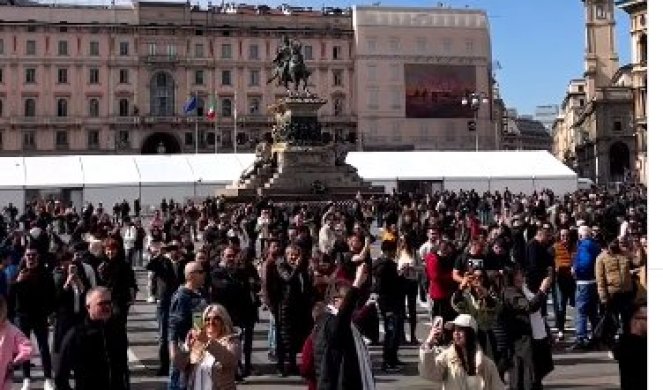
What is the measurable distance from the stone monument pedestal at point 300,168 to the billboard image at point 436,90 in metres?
38.4

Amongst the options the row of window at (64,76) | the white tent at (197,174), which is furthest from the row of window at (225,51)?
the white tent at (197,174)

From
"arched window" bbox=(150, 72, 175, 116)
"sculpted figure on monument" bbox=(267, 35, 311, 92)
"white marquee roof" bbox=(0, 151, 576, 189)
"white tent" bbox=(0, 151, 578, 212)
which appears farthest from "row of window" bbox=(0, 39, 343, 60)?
"white tent" bbox=(0, 151, 578, 212)

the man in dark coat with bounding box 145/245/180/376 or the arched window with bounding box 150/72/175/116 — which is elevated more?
the arched window with bounding box 150/72/175/116

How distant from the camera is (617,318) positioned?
36.0 ft

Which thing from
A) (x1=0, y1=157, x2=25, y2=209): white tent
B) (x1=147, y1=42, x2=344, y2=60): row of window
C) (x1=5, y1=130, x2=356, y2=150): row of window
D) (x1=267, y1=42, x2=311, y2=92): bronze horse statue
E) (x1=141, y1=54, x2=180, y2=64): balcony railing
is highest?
(x1=147, y1=42, x2=344, y2=60): row of window

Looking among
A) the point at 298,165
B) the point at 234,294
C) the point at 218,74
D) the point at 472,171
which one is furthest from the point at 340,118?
the point at 234,294

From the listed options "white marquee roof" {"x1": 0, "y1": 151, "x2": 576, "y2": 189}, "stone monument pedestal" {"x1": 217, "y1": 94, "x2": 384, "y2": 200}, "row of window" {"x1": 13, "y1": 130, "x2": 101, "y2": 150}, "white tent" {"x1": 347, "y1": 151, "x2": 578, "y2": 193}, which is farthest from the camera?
"row of window" {"x1": 13, "y1": 130, "x2": 101, "y2": 150}

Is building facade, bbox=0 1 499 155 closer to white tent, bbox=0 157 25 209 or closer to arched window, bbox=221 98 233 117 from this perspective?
arched window, bbox=221 98 233 117

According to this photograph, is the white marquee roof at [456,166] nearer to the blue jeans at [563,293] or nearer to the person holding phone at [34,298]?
the blue jeans at [563,293]

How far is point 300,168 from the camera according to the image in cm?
4375

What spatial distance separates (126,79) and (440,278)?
233 feet

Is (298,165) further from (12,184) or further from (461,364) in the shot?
(461,364)

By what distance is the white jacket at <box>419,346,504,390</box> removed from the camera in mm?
5727

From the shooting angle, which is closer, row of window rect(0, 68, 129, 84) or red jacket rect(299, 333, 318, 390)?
red jacket rect(299, 333, 318, 390)
